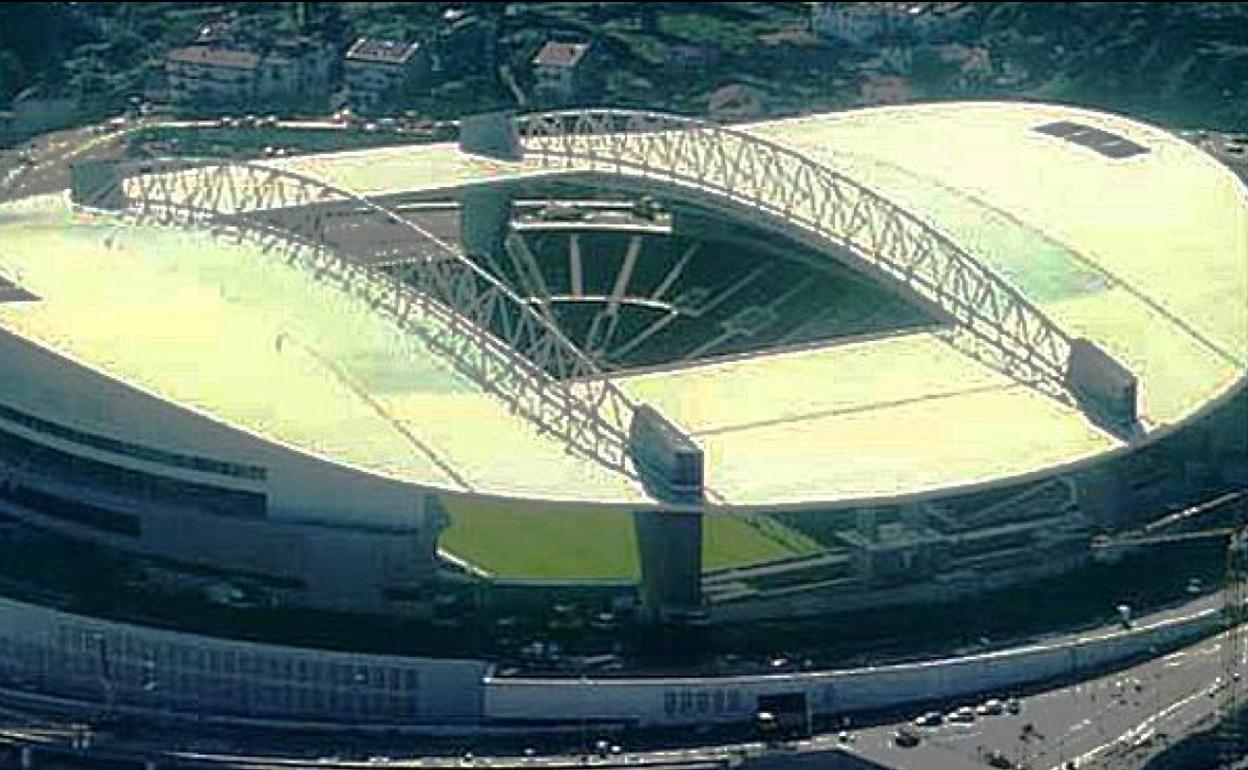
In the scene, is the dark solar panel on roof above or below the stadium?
above

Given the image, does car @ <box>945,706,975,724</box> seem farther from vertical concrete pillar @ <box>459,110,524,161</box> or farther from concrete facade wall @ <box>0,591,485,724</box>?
vertical concrete pillar @ <box>459,110,524,161</box>

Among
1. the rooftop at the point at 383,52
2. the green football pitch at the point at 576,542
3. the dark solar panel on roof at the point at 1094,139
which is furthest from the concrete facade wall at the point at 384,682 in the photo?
the rooftop at the point at 383,52

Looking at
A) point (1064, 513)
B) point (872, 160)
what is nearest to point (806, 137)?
point (872, 160)

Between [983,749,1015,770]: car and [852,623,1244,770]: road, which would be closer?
[983,749,1015,770]: car

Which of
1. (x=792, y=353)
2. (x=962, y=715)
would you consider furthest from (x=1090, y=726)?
(x=792, y=353)

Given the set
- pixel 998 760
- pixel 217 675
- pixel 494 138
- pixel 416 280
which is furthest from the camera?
pixel 494 138

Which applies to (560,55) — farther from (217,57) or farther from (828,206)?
(828,206)

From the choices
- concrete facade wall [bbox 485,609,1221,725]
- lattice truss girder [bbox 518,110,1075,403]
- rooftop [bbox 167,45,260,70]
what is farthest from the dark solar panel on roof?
rooftop [bbox 167,45,260,70]
